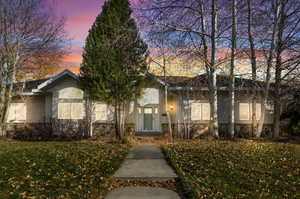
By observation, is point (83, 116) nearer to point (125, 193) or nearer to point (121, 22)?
point (121, 22)

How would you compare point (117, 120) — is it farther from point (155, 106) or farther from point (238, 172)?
point (238, 172)

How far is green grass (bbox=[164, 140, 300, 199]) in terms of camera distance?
15.4 feet

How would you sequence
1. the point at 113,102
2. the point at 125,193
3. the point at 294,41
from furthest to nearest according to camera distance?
the point at 113,102 → the point at 294,41 → the point at 125,193

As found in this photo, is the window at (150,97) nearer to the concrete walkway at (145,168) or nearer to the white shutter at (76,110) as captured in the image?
the white shutter at (76,110)

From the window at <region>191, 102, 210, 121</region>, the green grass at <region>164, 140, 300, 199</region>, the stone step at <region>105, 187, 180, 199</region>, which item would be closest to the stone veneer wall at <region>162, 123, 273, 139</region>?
the window at <region>191, 102, 210, 121</region>

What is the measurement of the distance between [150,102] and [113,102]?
10.1ft

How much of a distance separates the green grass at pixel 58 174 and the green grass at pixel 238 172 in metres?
1.97

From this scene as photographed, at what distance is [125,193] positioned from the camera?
4672 millimetres

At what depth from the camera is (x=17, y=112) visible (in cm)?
1593

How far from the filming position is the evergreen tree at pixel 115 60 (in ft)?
38.2

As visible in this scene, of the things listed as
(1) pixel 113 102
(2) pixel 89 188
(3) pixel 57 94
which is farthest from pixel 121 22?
(2) pixel 89 188

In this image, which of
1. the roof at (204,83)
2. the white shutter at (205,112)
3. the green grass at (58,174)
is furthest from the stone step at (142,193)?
the white shutter at (205,112)

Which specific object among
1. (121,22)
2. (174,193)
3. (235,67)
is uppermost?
(121,22)

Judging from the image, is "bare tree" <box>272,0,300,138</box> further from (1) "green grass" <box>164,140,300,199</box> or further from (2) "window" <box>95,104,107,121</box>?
(2) "window" <box>95,104,107,121</box>
